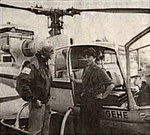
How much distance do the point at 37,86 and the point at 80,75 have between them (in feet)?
0.47

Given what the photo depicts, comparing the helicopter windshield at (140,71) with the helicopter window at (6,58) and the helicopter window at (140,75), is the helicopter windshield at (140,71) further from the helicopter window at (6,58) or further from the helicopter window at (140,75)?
the helicopter window at (6,58)

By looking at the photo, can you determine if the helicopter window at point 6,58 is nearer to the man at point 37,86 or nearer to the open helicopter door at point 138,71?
the man at point 37,86

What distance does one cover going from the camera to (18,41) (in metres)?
1.11

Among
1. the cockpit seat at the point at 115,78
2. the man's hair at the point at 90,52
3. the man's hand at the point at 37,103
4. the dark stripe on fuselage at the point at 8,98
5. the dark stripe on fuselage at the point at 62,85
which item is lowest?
the man's hand at the point at 37,103

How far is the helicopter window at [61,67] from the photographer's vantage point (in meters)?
1.12

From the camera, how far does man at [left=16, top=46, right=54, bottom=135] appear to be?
1.12 m

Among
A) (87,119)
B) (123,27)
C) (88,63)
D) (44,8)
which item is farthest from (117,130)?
(44,8)

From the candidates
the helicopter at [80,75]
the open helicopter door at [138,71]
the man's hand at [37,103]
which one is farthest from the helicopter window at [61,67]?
the open helicopter door at [138,71]

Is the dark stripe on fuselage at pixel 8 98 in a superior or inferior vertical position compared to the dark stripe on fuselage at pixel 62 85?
inferior

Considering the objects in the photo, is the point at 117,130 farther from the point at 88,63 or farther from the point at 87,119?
the point at 88,63

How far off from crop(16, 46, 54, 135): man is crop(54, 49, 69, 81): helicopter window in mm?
23

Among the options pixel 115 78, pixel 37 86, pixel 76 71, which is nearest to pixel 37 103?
pixel 37 86

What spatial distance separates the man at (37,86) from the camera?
1117 millimetres

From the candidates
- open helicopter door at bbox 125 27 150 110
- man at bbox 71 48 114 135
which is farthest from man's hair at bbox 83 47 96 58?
open helicopter door at bbox 125 27 150 110
